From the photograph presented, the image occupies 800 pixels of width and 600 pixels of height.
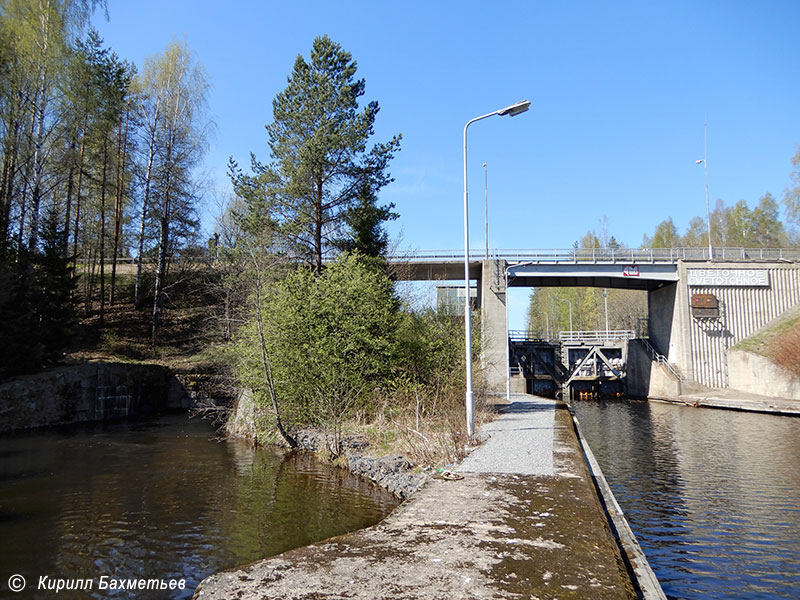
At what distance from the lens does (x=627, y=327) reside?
62.2 metres

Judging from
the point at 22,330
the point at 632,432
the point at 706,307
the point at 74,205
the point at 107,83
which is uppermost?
the point at 107,83

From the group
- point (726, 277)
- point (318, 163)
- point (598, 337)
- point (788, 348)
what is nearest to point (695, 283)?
point (726, 277)

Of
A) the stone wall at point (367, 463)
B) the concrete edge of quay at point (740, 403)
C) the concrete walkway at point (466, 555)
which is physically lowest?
the concrete edge of quay at point (740, 403)

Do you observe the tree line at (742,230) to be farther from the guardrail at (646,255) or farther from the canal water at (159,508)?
the canal water at (159,508)

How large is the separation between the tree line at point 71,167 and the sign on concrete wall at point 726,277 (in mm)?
34467

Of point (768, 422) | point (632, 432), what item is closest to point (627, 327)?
point (768, 422)

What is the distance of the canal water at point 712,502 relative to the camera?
700 centimetres

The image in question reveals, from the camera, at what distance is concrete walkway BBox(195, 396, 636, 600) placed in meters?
4.07

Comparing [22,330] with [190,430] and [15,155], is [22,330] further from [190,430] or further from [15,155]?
[15,155]

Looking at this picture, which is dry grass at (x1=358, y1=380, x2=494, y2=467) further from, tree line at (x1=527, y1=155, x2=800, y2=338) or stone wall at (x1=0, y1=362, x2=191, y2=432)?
tree line at (x1=527, y1=155, x2=800, y2=338)

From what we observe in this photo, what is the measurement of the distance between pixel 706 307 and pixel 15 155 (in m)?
41.0

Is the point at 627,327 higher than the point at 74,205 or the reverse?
the reverse

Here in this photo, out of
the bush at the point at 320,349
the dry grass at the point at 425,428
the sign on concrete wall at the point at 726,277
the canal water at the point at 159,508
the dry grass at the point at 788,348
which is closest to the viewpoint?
the canal water at the point at 159,508

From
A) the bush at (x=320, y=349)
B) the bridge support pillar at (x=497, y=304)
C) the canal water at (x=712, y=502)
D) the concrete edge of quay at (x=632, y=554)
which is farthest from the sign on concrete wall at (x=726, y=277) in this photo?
the concrete edge of quay at (x=632, y=554)
